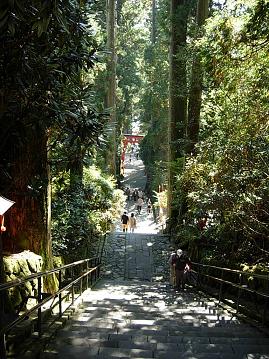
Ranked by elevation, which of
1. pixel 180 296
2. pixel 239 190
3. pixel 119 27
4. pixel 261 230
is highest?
pixel 119 27

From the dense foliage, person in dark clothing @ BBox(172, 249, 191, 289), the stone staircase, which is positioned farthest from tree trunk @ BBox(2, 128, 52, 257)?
person in dark clothing @ BBox(172, 249, 191, 289)

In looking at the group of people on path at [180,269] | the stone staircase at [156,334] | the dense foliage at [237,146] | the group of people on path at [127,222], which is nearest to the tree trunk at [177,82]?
the group of people on path at [127,222]

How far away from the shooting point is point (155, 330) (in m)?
5.42

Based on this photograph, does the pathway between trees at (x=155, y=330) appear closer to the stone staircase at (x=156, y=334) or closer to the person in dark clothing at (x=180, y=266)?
the stone staircase at (x=156, y=334)

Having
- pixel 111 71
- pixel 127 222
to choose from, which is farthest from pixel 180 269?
pixel 111 71

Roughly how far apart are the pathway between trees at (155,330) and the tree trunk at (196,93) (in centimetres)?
635

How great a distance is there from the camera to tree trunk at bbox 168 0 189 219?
15.0 metres

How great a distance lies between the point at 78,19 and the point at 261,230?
557 cm

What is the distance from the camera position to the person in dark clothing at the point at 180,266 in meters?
10.4

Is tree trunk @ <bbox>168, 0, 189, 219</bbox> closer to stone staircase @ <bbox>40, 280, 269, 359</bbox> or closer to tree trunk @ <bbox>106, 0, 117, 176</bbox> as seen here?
tree trunk @ <bbox>106, 0, 117, 176</bbox>

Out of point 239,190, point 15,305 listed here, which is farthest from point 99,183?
point 15,305

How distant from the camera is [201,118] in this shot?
16.6 meters

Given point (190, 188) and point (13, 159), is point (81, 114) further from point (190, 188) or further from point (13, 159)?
point (190, 188)

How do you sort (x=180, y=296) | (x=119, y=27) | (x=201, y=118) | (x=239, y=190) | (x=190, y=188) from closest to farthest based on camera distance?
(x=239, y=190) < (x=180, y=296) < (x=190, y=188) < (x=201, y=118) < (x=119, y=27)
